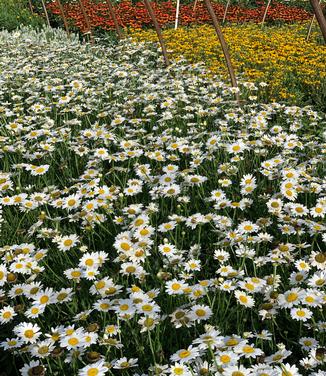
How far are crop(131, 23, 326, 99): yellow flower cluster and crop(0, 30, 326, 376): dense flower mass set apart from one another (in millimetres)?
1536

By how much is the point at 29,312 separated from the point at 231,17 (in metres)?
12.2

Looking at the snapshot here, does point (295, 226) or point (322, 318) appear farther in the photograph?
point (295, 226)

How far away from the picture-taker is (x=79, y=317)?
197 centimetres

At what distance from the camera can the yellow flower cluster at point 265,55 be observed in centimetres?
618

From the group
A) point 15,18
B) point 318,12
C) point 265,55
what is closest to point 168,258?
point 318,12

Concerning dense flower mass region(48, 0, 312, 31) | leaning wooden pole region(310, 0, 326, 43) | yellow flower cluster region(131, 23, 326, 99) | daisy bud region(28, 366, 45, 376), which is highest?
dense flower mass region(48, 0, 312, 31)

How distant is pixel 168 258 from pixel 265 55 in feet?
17.7

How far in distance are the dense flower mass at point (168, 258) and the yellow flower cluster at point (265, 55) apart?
154 cm

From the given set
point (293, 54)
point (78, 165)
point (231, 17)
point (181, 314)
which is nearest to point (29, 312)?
point (181, 314)

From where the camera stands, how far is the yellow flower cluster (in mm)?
6180

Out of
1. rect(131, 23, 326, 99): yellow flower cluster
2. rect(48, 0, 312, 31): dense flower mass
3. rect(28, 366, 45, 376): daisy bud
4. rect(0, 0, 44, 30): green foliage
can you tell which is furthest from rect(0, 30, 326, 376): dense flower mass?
rect(0, 0, 44, 30): green foliage

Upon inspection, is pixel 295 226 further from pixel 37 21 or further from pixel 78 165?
pixel 37 21

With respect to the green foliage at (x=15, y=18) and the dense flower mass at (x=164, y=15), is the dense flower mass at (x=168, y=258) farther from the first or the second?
the green foliage at (x=15, y=18)

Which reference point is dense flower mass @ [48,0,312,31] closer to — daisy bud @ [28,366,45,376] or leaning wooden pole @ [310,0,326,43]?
leaning wooden pole @ [310,0,326,43]
